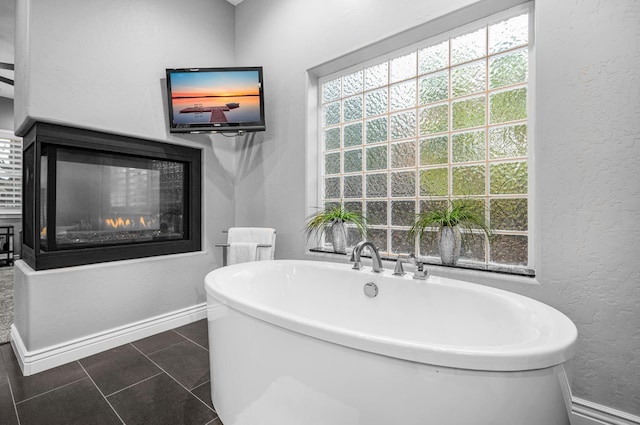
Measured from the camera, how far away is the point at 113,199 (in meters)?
2.44

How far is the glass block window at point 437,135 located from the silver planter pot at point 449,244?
Answer: 13cm

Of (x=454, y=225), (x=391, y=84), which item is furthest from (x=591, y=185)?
(x=391, y=84)

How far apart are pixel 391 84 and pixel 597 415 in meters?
2.17

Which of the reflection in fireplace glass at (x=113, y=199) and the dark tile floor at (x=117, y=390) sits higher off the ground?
the reflection in fireplace glass at (x=113, y=199)

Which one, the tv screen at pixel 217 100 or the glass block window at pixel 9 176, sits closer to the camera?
the tv screen at pixel 217 100

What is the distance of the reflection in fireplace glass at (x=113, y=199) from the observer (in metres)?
2.14

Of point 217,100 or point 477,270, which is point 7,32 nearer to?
point 217,100

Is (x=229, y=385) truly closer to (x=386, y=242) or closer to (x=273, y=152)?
(x=386, y=242)

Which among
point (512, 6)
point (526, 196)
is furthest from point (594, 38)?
point (526, 196)

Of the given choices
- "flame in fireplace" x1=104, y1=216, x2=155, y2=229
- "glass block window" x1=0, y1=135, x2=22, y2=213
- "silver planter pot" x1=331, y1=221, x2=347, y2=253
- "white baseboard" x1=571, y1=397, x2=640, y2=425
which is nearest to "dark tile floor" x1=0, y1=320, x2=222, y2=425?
"flame in fireplace" x1=104, y1=216, x2=155, y2=229

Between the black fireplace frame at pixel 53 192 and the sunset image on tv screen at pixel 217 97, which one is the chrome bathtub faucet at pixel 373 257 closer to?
the sunset image on tv screen at pixel 217 97

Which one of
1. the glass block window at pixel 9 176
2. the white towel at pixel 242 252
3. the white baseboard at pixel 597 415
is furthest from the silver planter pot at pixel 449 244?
the glass block window at pixel 9 176

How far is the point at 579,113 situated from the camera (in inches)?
55.1

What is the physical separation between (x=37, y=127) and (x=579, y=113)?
3069mm
